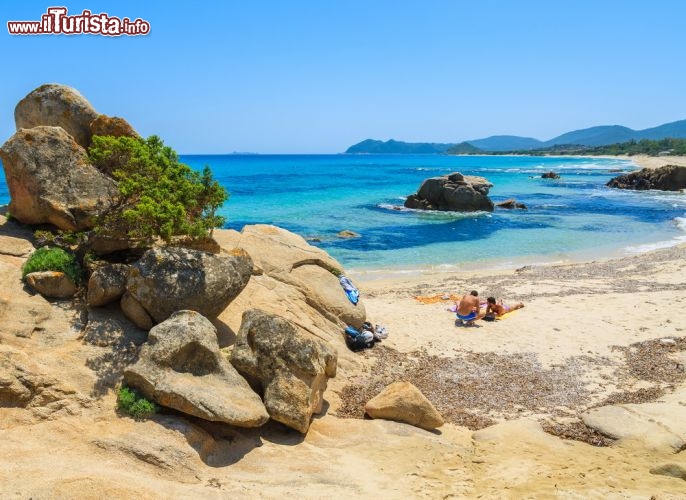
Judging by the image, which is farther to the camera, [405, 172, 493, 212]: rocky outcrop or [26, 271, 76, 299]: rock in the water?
[405, 172, 493, 212]: rocky outcrop

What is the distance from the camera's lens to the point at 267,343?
992 centimetres

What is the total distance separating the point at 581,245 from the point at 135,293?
31197mm

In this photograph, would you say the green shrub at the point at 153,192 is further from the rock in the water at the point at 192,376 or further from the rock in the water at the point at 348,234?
the rock in the water at the point at 348,234

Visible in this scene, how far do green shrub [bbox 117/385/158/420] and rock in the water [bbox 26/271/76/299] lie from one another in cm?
296

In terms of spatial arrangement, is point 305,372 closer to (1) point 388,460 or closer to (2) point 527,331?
(1) point 388,460

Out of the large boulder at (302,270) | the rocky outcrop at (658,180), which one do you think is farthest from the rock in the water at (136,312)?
the rocky outcrop at (658,180)

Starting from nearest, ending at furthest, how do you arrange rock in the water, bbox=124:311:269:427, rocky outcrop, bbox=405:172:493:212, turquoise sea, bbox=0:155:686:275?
rock in the water, bbox=124:311:269:427 → turquoise sea, bbox=0:155:686:275 → rocky outcrop, bbox=405:172:493:212

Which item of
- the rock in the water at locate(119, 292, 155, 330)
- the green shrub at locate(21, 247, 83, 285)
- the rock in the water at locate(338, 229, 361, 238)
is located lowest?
the rock in the water at locate(338, 229, 361, 238)

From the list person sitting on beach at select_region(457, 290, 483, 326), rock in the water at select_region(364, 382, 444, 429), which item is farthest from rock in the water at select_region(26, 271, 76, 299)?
person sitting on beach at select_region(457, 290, 483, 326)

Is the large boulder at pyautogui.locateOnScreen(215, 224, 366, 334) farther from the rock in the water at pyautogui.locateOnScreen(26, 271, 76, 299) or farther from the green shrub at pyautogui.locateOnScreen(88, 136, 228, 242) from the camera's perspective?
the rock in the water at pyautogui.locateOnScreen(26, 271, 76, 299)

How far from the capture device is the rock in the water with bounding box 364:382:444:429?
10.1m

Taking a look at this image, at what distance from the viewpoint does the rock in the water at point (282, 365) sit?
9.31 m

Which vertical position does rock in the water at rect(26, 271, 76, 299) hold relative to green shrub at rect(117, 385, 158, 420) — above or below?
above

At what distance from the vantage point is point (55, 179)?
38.0 ft
